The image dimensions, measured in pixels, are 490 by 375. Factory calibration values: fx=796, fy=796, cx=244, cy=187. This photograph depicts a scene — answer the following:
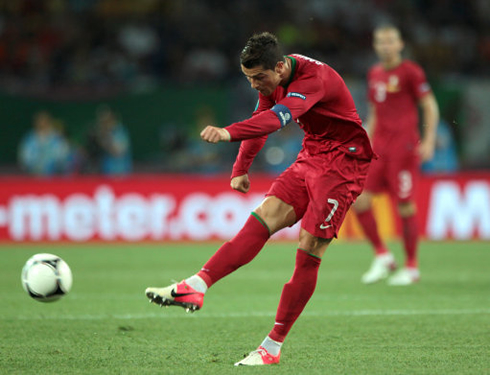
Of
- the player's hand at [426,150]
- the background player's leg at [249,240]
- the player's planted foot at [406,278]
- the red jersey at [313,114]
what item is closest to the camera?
the red jersey at [313,114]

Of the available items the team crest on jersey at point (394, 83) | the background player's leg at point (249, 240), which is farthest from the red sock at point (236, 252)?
the team crest on jersey at point (394, 83)

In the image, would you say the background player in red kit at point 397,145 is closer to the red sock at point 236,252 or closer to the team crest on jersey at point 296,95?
the red sock at point 236,252

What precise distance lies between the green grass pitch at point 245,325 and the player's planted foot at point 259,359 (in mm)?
61

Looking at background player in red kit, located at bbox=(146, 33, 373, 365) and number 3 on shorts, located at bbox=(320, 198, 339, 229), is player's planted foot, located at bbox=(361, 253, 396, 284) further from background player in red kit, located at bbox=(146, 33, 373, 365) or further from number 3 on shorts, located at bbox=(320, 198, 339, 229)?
number 3 on shorts, located at bbox=(320, 198, 339, 229)

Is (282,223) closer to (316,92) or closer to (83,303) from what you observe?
(316,92)

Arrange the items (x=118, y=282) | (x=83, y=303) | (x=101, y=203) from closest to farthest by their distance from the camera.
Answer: (x=83, y=303) → (x=118, y=282) → (x=101, y=203)

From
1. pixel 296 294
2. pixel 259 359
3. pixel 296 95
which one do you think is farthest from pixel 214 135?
pixel 259 359

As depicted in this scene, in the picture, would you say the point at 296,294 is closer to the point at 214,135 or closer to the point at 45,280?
the point at 214,135

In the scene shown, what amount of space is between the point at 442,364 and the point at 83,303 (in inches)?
137

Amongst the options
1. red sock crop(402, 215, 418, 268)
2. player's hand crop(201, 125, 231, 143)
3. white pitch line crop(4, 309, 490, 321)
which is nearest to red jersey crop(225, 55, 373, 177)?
player's hand crop(201, 125, 231, 143)

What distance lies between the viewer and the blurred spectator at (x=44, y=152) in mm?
13570

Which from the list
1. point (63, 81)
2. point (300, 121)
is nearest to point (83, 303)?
point (300, 121)

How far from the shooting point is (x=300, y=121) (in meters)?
4.61

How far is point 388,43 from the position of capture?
7.97 metres
